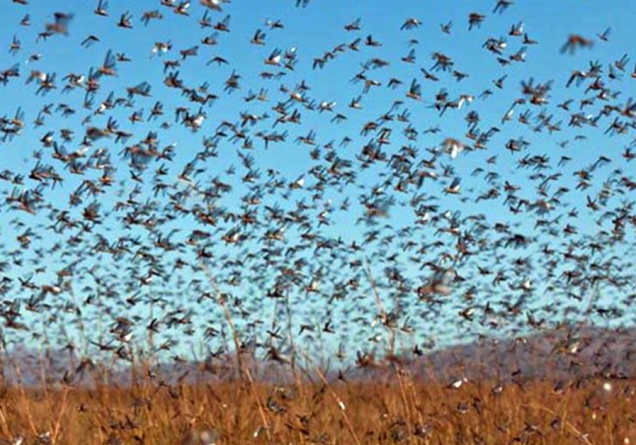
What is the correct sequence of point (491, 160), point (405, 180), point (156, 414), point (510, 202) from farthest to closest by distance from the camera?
1. point (491, 160)
2. point (510, 202)
3. point (405, 180)
4. point (156, 414)

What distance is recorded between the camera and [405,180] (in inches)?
357

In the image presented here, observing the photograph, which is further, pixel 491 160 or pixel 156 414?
pixel 491 160

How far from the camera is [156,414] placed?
826cm

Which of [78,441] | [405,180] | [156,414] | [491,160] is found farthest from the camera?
[491,160]

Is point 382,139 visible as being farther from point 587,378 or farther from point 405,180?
point 587,378

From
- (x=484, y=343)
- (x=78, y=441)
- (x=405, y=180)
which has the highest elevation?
(x=405, y=180)

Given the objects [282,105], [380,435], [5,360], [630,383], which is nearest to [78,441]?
[5,360]

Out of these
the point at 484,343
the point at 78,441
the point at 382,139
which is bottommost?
the point at 78,441

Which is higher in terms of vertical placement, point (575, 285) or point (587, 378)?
point (575, 285)

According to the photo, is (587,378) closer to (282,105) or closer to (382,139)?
(382,139)

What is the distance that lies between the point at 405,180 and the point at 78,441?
3724mm

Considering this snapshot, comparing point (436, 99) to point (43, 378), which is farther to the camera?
point (436, 99)

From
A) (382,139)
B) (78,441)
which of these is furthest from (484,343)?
(78,441)

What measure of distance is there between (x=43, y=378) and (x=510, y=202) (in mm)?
5282
